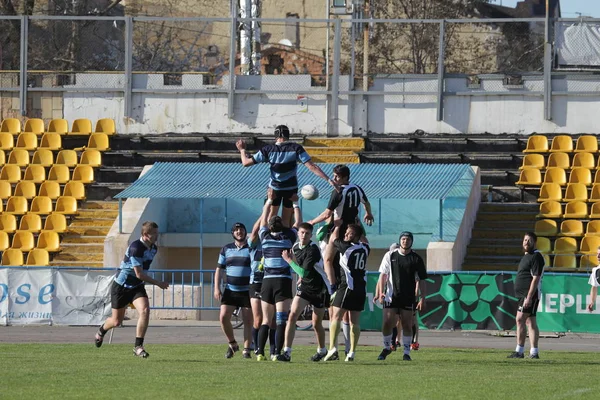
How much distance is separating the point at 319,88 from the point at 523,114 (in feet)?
19.6

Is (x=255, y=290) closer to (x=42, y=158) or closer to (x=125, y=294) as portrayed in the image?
(x=125, y=294)

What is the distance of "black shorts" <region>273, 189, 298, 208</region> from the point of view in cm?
1678

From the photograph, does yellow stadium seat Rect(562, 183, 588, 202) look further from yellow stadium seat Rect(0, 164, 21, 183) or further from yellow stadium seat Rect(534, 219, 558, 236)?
yellow stadium seat Rect(0, 164, 21, 183)

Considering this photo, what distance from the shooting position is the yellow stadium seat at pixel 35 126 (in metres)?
35.1

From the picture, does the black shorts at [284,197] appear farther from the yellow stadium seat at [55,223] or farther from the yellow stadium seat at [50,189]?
the yellow stadium seat at [50,189]

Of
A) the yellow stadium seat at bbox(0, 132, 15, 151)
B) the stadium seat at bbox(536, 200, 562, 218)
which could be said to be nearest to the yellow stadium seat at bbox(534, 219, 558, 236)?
the stadium seat at bbox(536, 200, 562, 218)

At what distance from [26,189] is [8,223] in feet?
5.04

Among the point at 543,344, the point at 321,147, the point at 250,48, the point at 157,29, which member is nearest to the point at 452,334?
the point at 543,344

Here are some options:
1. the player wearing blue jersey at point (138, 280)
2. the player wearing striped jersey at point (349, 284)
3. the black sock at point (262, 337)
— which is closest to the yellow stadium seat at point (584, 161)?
the player wearing striped jersey at point (349, 284)

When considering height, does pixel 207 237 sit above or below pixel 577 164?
below

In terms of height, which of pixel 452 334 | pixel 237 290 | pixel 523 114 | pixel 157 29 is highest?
pixel 157 29

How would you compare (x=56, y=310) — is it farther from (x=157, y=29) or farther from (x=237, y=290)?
(x=157, y=29)

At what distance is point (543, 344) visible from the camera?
2131 centimetres

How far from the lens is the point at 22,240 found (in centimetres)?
3073
